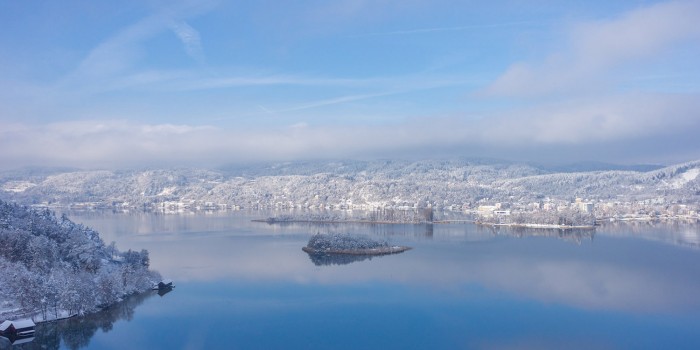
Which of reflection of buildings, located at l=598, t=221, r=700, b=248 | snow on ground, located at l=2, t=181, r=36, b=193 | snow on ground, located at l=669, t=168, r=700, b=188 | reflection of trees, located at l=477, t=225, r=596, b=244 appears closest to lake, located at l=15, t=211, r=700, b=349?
reflection of buildings, located at l=598, t=221, r=700, b=248

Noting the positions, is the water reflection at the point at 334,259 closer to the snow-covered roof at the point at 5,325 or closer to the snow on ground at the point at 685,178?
the snow-covered roof at the point at 5,325

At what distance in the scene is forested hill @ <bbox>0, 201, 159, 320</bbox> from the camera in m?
13.1

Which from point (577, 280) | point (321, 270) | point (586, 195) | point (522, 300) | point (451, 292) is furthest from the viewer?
point (586, 195)

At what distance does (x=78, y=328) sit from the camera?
1261 cm

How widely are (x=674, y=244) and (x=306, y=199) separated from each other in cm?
4591

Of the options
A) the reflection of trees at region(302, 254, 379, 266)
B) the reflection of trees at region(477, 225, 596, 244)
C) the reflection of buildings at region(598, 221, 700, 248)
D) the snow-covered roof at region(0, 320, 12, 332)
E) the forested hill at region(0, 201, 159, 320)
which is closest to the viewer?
the snow-covered roof at region(0, 320, 12, 332)

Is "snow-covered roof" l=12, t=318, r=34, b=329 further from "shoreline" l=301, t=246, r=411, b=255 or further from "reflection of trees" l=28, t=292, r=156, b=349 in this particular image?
"shoreline" l=301, t=246, r=411, b=255

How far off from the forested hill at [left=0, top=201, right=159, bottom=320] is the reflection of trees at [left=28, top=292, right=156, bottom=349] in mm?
340

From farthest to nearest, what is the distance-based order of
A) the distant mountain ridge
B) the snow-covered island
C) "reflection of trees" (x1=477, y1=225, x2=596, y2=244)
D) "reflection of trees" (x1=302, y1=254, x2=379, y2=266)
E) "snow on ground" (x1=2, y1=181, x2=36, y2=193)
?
"snow on ground" (x1=2, y1=181, x2=36, y2=193) → the distant mountain ridge → "reflection of trees" (x1=477, y1=225, x2=596, y2=244) → the snow-covered island → "reflection of trees" (x1=302, y1=254, x2=379, y2=266)

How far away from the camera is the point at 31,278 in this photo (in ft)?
43.7

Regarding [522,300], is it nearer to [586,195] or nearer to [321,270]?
[321,270]

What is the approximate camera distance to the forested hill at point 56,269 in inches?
516

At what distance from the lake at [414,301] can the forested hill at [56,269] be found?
587mm

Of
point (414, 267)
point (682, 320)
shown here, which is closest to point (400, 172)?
point (414, 267)
